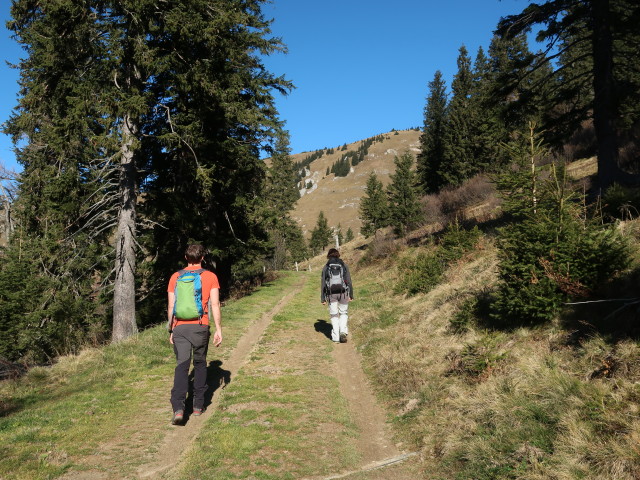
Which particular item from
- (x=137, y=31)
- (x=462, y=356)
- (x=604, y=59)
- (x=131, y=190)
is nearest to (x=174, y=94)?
(x=137, y=31)

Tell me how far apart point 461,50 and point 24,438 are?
47.4 m

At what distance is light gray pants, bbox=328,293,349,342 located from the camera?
1009 centimetres

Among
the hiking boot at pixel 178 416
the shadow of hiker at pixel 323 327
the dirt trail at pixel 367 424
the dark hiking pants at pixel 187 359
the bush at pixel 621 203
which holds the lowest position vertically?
the dirt trail at pixel 367 424

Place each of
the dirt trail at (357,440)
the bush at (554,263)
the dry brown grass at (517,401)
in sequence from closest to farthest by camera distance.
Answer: the dry brown grass at (517,401) < the dirt trail at (357,440) < the bush at (554,263)

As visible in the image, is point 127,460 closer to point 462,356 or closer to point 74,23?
point 462,356

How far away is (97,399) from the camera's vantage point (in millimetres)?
6492

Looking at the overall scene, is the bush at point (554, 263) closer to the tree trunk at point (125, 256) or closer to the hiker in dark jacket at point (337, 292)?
the hiker in dark jacket at point (337, 292)

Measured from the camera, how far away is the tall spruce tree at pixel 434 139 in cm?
4191

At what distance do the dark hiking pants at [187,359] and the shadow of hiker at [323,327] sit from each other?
559 centimetres

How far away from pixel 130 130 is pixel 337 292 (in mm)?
7371

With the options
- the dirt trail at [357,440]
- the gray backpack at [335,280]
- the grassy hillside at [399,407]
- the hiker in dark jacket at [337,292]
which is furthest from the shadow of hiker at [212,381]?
the gray backpack at [335,280]

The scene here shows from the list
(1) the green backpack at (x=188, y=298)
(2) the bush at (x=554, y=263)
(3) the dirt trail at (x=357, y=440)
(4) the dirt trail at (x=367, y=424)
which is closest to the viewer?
(3) the dirt trail at (x=357, y=440)

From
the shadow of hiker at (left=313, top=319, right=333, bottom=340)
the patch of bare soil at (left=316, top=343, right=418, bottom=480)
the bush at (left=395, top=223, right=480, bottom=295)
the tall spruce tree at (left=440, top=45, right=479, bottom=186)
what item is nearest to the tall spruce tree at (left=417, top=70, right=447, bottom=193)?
the tall spruce tree at (left=440, top=45, right=479, bottom=186)

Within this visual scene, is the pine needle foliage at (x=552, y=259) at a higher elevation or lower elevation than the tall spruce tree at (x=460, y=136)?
lower
